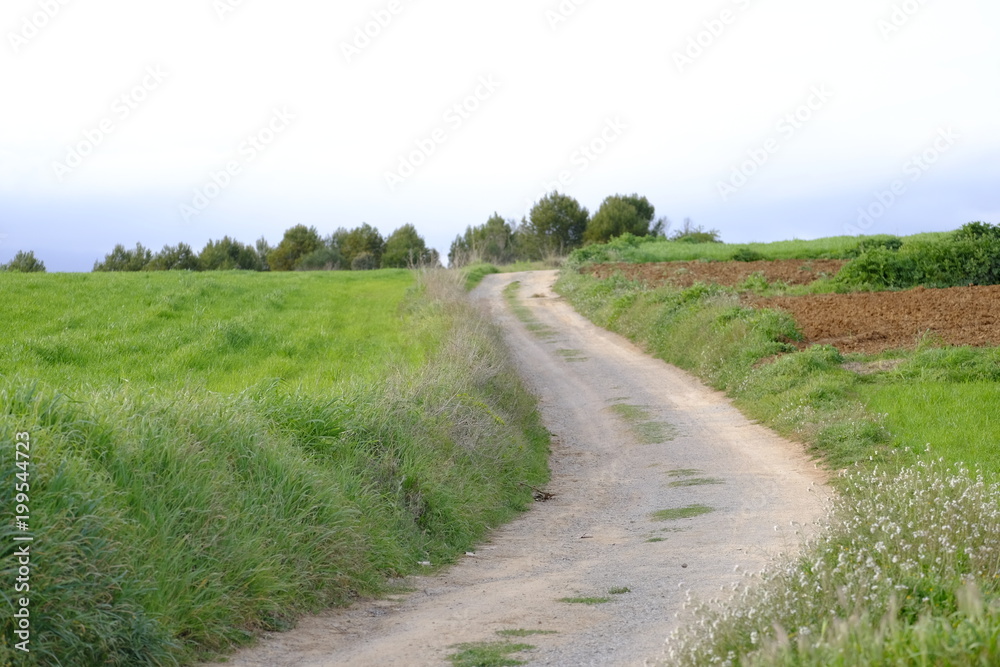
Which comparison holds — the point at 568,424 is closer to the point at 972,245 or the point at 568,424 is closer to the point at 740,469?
the point at 740,469

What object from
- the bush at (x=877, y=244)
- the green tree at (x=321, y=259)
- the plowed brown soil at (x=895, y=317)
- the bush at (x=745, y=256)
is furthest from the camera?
the green tree at (x=321, y=259)

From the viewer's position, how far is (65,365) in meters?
13.7

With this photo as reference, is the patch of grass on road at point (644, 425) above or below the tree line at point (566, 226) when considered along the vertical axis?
below

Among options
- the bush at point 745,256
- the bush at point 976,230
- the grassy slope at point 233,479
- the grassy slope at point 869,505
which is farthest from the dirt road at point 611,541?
the bush at point 745,256

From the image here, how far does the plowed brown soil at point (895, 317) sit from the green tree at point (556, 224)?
52543 millimetres

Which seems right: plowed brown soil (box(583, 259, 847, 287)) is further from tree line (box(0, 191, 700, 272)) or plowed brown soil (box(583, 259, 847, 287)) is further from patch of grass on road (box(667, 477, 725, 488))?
tree line (box(0, 191, 700, 272))

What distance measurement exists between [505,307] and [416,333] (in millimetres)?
14584

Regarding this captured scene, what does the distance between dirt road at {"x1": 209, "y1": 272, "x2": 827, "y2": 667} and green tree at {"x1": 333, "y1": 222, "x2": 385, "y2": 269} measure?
57.5 m

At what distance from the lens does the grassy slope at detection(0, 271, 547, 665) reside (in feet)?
15.5

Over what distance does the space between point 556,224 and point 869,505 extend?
2850 inches

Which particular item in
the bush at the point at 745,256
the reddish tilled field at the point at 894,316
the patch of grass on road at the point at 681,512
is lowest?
the patch of grass on road at the point at 681,512

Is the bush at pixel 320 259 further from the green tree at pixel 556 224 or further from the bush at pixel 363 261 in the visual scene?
the green tree at pixel 556 224

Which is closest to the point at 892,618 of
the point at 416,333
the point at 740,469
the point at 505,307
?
the point at 740,469

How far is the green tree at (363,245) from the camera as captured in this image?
74938 mm
